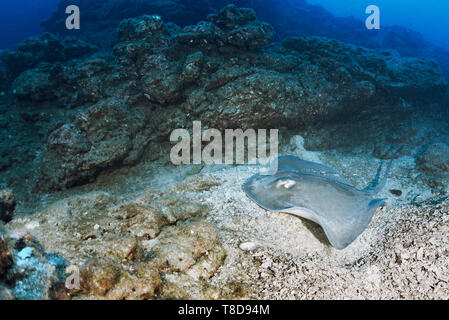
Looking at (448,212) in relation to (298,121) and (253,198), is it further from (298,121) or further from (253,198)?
(298,121)

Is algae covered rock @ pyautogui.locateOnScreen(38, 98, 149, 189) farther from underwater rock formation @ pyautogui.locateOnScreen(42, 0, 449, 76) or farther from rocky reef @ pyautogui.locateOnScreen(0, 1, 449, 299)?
underwater rock formation @ pyautogui.locateOnScreen(42, 0, 449, 76)

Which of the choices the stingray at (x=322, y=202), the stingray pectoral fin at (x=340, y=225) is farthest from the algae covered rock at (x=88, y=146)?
the stingray pectoral fin at (x=340, y=225)

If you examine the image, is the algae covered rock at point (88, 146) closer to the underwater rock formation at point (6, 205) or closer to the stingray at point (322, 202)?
the underwater rock formation at point (6, 205)

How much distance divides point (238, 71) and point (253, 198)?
14.3 ft

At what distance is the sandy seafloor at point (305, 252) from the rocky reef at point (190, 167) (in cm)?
2

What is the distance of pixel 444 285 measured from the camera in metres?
2.20

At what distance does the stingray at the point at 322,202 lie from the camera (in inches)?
116

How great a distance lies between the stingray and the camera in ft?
9.63

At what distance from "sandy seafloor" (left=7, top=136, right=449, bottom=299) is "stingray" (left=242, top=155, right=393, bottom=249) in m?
0.21

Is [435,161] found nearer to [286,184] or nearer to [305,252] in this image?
[286,184]

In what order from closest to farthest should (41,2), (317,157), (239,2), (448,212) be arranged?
1. (448,212)
2. (317,157)
3. (239,2)
4. (41,2)

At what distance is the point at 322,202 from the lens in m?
3.26

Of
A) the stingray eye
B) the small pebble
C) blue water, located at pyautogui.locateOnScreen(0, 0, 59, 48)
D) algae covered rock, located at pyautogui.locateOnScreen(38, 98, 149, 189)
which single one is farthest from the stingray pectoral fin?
blue water, located at pyautogui.locateOnScreen(0, 0, 59, 48)

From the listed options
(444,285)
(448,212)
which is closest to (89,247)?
(444,285)
